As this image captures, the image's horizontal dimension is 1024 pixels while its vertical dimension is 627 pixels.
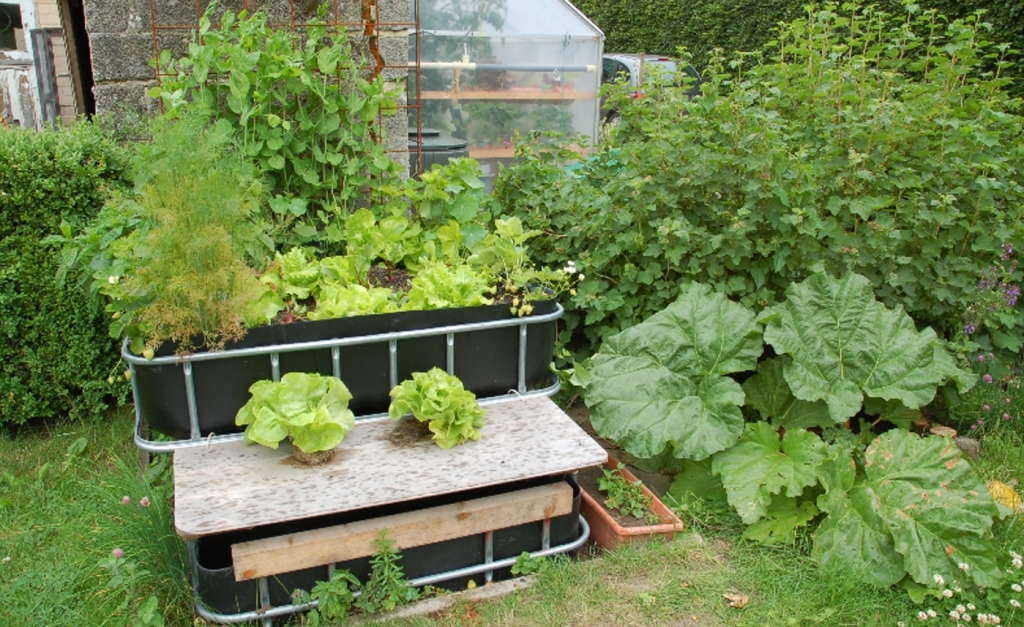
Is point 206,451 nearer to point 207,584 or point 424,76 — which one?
point 207,584

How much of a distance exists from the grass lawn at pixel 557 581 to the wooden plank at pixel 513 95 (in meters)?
4.23

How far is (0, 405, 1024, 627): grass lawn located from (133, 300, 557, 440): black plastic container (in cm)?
34

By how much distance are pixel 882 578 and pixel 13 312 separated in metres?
3.39

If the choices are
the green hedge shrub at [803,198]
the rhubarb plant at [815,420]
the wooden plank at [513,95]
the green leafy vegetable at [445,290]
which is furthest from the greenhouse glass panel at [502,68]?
the rhubarb plant at [815,420]

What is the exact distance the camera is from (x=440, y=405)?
2.54 metres

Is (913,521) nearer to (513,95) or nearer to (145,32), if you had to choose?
(145,32)

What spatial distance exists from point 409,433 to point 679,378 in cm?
99

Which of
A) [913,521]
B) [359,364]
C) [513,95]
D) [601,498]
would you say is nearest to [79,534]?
[359,364]

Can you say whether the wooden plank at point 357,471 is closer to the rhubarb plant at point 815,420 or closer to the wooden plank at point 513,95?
the rhubarb plant at point 815,420

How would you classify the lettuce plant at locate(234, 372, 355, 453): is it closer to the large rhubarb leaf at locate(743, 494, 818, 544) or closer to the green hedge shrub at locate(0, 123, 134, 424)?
the green hedge shrub at locate(0, 123, 134, 424)

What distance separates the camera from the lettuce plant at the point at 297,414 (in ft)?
7.89

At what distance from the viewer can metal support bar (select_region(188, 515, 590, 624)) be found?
2.21 metres

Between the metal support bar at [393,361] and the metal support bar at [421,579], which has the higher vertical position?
the metal support bar at [393,361]

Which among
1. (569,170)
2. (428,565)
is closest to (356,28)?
(569,170)
